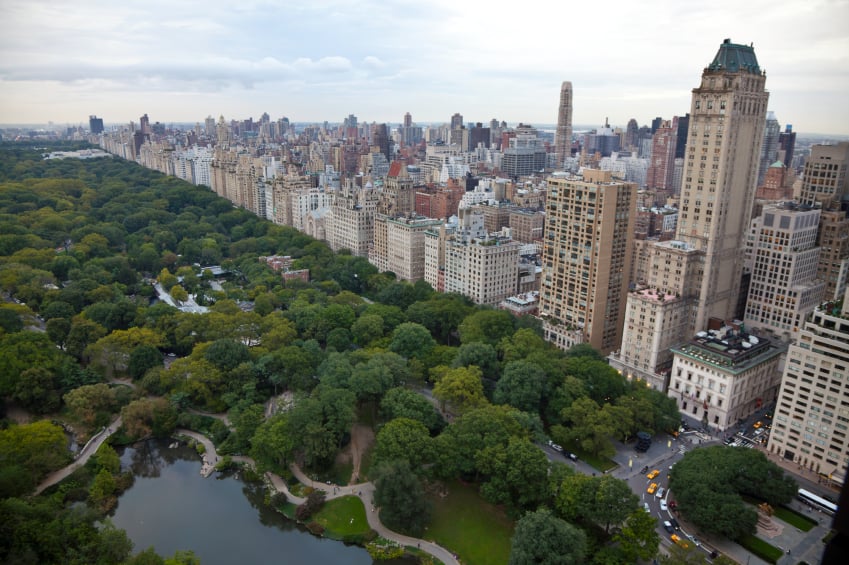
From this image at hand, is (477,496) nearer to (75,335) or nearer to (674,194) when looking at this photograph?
(75,335)

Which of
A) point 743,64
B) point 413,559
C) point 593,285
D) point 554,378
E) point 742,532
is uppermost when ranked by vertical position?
point 743,64

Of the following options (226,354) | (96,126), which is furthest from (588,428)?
(96,126)

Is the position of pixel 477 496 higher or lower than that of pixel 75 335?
lower

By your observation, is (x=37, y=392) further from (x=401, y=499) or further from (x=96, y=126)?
(x=96, y=126)

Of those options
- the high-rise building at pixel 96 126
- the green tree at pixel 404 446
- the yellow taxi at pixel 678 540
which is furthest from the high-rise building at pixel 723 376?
the high-rise building at pixel 96 126

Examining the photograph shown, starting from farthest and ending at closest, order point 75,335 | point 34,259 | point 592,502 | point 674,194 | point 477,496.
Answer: point 674,194 < point 34,259 < point 75,335 < point 477,496 < point 592,502

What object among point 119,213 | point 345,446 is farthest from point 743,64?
point 119,213
